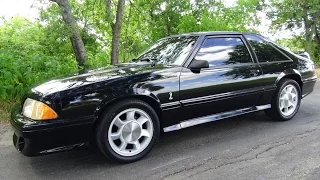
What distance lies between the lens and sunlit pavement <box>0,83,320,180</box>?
2.76 metres

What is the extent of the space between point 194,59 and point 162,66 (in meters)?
0.40

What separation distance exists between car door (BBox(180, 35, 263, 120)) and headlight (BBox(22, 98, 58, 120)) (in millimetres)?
1427

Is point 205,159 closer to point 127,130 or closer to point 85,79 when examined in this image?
point 127,130

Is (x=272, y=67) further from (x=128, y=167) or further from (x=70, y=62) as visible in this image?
(x=70, y=62)

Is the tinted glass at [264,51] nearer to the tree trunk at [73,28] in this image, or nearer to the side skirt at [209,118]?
the side skirt at [209,118]

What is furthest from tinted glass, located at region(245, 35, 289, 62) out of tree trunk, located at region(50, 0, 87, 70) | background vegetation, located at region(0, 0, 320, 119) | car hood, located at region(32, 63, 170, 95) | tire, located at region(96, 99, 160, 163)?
tree trunk, located at region(50, 0, 87, 70)

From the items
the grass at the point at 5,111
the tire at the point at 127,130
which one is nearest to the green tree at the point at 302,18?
the tire at the point at 127,130

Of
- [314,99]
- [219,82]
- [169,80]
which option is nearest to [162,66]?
[169,80]

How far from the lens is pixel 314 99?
580 centimetres

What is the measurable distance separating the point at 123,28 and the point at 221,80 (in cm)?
928

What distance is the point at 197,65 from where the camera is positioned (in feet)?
11.0

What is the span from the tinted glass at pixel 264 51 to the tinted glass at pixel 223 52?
0.21 metres

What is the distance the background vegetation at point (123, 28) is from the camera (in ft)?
18.4

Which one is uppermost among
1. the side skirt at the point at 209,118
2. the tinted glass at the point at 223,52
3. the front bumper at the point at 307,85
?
the tinted glass at the point at 223,52
